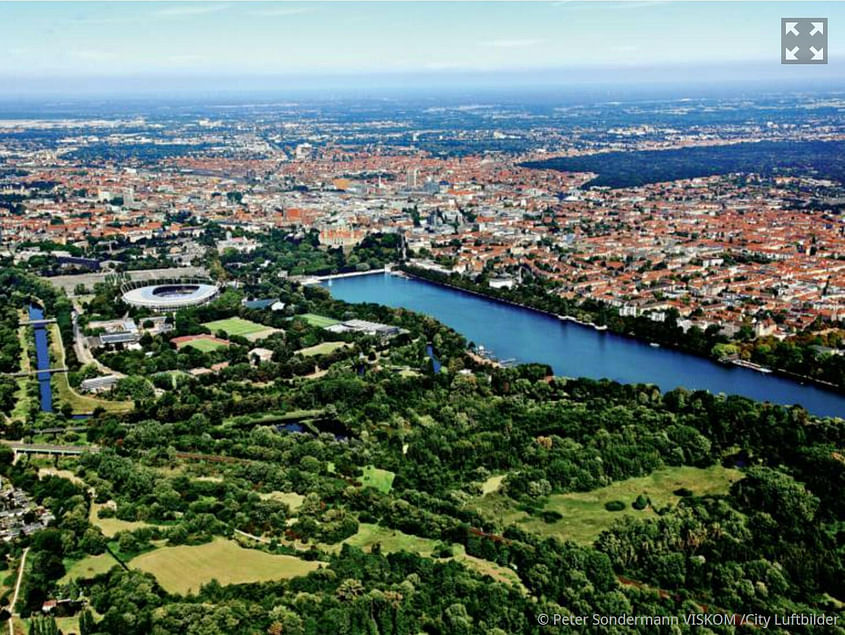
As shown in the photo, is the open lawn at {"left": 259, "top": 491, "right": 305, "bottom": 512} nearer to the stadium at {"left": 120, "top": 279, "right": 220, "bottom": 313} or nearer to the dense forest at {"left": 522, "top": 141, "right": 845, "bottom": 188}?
the stadium at {"left": 120, "top": 279, "right": 220, "bottom": 313}

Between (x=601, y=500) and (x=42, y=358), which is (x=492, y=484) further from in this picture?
(x=42, y=358)

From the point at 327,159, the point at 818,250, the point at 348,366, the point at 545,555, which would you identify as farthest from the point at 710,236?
the point at 327,159

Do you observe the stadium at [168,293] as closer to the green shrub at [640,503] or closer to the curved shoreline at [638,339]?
the curved shoreline at [638,339]

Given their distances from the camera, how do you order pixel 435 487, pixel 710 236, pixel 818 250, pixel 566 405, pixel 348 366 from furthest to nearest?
pixel 710 236, pixel 818 250, pixel 348 366, pixel 566 405, pixel 435 487

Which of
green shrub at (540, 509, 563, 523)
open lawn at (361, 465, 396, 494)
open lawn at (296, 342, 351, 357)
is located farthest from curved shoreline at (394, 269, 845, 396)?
open lawn at (361, 465, 396, 494)

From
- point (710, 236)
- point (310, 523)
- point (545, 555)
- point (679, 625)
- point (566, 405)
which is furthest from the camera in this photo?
point (710, 236)

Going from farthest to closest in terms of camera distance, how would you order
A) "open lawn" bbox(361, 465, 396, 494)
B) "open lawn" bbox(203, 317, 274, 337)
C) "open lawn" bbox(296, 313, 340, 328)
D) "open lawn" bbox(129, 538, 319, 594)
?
"open lawn" bbox(296, 313, 340, 328)
"open lawn" bbox(203, 317, 274, 337)
"open lawn" bbox(361, 465, 396, 494)
"open lawn" bbox(129, 538, 319, 594)

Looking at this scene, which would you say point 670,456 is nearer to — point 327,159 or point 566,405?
point 566,405
